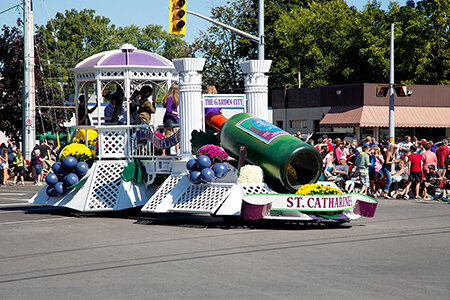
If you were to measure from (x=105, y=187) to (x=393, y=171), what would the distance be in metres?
9.96

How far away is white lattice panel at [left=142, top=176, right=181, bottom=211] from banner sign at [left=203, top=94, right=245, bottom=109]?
1.71 metres

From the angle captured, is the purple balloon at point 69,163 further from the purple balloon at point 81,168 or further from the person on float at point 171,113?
the person on float at point 171,113

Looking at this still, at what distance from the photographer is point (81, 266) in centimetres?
858

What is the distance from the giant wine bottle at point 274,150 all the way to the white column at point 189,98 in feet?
2.08

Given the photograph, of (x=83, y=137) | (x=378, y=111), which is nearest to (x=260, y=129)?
(x=83, y=137)

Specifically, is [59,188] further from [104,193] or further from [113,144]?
[113,144]

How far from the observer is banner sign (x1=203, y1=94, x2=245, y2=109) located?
14000 mm

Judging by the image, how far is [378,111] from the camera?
44.9 meters

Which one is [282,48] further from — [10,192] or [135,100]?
[135,100]

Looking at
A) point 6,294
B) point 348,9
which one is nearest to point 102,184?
point 6,294

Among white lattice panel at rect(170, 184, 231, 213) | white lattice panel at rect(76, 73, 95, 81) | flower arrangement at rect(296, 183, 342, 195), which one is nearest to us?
flower arrangement at rect(296, 183, 342, 195)

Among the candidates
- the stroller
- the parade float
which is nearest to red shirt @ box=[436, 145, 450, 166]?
the stroller

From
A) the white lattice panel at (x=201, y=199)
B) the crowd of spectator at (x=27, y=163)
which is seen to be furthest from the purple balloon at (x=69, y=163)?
the crowd of spectator at (x=27, y=163)

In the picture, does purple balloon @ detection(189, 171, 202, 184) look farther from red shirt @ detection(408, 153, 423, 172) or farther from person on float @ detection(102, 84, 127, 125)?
red shirt @ detection(408, 153, 423, 172)
